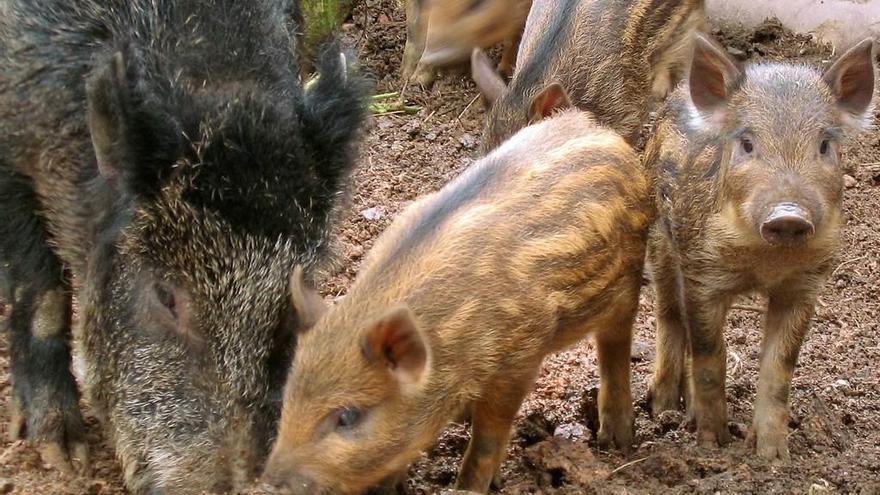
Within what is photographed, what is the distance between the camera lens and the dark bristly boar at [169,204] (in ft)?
13.4

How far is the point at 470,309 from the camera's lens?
3902 millimetres

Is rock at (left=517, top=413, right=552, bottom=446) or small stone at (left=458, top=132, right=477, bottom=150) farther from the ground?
small stone at (left=458, top=132, right=477, bottom=150)

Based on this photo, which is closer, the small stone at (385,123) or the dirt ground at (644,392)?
the dirt ground at (644,392)

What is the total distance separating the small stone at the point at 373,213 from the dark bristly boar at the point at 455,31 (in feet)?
2.81

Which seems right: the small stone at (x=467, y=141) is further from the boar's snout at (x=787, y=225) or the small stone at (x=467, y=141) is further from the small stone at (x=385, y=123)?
the boar's snout at (x=787, y=225)

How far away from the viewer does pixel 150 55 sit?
14.3ft

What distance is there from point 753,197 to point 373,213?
2.83 meters

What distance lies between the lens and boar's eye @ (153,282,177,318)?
13.8ft

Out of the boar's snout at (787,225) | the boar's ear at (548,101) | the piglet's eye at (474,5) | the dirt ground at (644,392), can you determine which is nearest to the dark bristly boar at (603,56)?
the piglet's eye at (474,5)

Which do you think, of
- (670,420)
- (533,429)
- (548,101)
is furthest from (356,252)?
(670,420)

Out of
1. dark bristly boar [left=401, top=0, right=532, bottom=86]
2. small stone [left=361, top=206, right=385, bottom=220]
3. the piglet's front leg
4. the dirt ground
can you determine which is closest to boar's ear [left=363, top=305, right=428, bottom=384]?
the dirt ground

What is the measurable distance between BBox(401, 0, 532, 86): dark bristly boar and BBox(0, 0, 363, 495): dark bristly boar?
253 centimetres

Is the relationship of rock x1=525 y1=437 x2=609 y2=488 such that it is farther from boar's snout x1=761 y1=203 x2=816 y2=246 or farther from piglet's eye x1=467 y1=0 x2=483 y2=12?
piglet's eye x1=467 y1=0 x2=483 y2=12

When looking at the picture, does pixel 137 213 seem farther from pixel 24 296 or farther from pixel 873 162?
pixel 873 162
